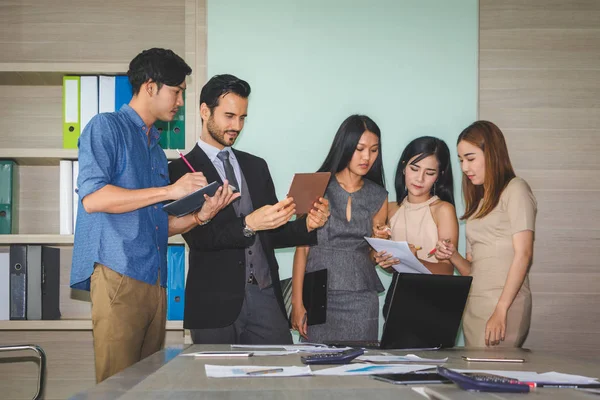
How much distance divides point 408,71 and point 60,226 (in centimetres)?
182

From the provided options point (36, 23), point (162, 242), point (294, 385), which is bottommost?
point (294, 385)

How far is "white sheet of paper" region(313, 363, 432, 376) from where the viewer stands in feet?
4.68

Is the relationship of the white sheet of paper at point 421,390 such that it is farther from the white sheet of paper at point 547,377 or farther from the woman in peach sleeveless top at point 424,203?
the woman in peach sleeveless top at point 424,203

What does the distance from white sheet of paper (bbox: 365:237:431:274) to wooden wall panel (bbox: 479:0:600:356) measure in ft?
2.99

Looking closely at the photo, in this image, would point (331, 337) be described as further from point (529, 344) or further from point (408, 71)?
point (408, 71)

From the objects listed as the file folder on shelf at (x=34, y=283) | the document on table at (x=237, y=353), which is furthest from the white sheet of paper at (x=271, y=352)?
the file folder on shelf at (x=34, y=283)

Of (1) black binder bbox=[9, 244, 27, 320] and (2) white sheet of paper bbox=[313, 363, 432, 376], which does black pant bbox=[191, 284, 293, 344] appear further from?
(1) black binder bbox=[9, 244, 27, 320]

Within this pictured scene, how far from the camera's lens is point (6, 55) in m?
3.36

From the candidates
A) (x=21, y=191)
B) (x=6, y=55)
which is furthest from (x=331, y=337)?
(x=6, y=55)

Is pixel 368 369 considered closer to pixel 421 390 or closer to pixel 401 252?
pixel 421 390

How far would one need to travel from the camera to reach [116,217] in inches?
87.4

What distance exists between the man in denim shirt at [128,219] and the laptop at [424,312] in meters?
0.66

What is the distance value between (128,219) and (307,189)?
2.11 feet

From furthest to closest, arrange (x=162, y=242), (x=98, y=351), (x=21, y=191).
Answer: (x=21, y=191) < (x=162, y=242) < (x=98, y=351)
